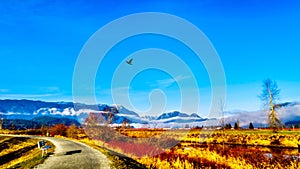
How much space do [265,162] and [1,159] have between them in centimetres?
2776

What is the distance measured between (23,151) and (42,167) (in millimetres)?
23426

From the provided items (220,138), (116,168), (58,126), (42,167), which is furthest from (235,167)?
(58,126)

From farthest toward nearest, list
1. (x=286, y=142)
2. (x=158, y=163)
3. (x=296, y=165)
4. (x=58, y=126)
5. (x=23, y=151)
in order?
(x=58, y=126) → (x=286, y=142) → (x=23, y=151) → (x=158, y=163) → (x=296, y=165)

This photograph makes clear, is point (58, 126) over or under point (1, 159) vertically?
over

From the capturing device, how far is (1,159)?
35719mm

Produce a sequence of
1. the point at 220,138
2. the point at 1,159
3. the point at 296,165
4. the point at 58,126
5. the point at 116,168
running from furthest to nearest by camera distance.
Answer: the point at 58,126 < the point at 220,138 < the point at 1,159 < the point at 296,165 < the point at 116,168

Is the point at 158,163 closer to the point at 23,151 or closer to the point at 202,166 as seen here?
the point at 202,166

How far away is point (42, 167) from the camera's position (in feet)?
61.4

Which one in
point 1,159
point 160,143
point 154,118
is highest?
point 154,118

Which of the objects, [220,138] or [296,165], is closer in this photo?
[296,165]

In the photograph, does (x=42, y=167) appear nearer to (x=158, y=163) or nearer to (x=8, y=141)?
(x=158, y=163)

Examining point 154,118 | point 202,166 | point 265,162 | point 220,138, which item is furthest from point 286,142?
point 202,166

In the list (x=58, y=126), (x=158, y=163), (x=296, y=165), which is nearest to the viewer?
(x=296, y=165)

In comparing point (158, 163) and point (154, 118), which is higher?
point (154, 118)
